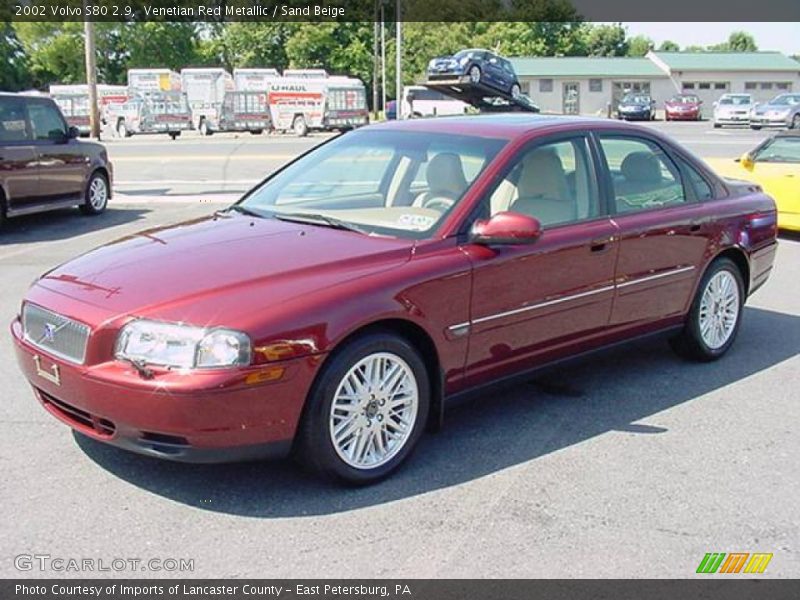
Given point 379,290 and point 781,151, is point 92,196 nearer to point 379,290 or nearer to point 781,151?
point 781,151

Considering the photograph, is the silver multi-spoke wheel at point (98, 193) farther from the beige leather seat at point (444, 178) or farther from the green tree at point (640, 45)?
the green tree at point (640, 45)

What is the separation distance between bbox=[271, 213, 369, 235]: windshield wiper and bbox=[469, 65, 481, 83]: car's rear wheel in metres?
28.8

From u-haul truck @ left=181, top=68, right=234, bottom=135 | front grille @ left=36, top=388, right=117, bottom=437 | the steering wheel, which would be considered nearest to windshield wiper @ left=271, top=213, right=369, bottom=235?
the steering wheel

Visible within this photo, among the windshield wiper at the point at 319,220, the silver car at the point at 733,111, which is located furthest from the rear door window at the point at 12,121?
the silver car at the point at 733,111

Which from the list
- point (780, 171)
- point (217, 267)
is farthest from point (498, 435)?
point (780, 171)

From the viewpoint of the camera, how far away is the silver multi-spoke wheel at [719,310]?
18.5ft

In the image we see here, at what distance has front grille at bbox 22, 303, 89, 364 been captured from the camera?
140 inches

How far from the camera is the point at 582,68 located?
6150 cm

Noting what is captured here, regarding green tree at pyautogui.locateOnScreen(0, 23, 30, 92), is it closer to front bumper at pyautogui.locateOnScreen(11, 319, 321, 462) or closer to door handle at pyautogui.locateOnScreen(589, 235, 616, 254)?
door handle at pyautogui.locateOnScreen(589, 235, 616, 254)

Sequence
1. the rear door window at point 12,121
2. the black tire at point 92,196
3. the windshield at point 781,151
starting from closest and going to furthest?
the rear door window at point 12,121
the windshield at point 781,151
the black tire at point 92,196

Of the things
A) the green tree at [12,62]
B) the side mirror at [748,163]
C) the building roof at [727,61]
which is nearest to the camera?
the side mirror at [748,163]

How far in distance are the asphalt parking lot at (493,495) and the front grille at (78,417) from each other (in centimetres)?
31

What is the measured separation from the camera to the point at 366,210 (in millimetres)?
4574

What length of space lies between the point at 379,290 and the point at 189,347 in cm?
88
